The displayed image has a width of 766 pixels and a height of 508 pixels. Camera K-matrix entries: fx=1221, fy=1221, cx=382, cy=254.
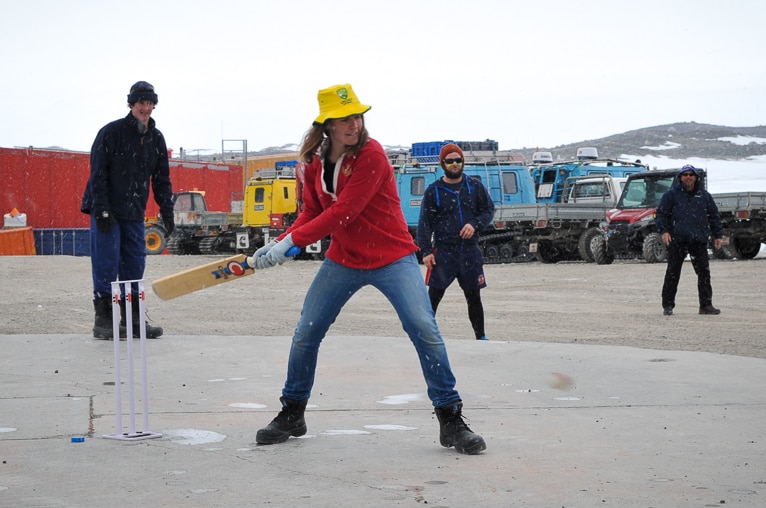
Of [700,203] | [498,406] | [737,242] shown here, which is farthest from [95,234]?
[737,242]

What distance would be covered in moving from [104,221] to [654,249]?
777 inches

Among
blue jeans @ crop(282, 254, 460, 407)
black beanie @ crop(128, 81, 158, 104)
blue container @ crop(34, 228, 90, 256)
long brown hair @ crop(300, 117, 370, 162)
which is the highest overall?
black beanie @ crop(128, 81, 158, 104)

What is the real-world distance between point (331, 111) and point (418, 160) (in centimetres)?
2843

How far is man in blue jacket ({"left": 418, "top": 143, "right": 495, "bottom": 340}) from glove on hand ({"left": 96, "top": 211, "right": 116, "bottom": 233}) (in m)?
2.54

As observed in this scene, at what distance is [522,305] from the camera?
16641 mm

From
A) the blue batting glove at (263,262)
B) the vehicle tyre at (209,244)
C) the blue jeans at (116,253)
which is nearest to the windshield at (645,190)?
the vehicle tyre at (209,244)

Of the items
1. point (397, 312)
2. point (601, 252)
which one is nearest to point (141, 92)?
point (397, 312)

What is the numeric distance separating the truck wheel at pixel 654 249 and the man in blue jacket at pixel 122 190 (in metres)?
19.0

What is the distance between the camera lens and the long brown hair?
582cm

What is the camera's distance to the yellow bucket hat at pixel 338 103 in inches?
227

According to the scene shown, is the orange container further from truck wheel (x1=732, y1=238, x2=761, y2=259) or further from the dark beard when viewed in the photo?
the dark beard

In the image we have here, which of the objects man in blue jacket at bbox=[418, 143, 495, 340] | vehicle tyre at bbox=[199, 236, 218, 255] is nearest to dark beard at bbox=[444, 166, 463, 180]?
man in blue jacket at bbox=[418, 143, 495, 340]

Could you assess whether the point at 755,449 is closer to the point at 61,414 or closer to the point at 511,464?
the point at 511,464

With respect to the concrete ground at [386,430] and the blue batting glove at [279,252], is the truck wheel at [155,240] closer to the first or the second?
the concrete ground at [386,430]
